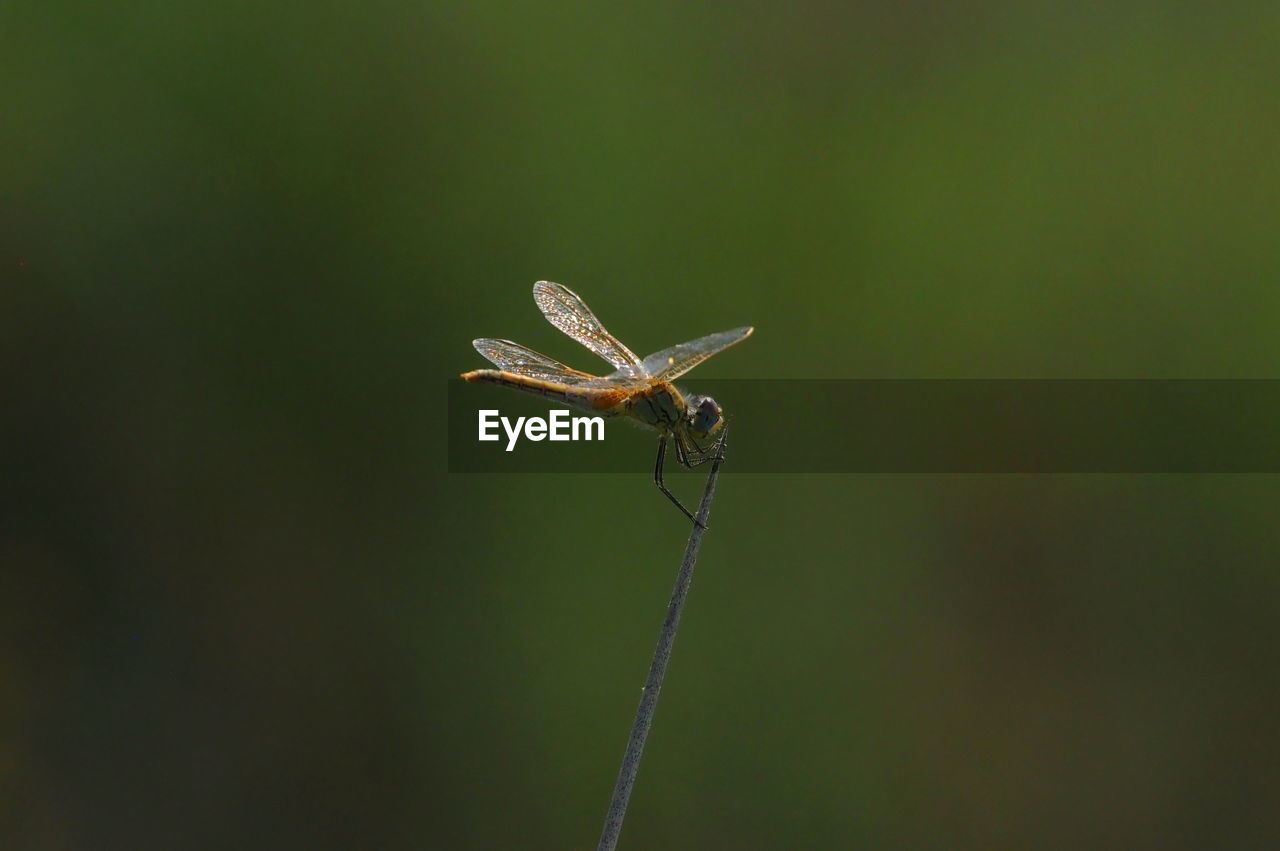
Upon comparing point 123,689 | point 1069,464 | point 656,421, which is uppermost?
point 1069,464

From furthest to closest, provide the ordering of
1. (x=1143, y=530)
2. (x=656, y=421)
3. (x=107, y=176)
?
(x=1143, y=530) → (x=107, y=176) → (x=656, y=421)

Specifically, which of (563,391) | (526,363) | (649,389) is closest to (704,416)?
(649,389)

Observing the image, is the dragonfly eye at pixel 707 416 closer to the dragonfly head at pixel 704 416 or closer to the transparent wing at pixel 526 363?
the dragonfly head at pixel 704 416

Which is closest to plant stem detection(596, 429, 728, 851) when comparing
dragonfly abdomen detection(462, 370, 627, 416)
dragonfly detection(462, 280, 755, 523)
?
dragonfly detection(462, 280, 755, 523)

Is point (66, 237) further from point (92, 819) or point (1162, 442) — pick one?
point (1162, 442)

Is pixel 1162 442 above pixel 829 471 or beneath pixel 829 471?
above

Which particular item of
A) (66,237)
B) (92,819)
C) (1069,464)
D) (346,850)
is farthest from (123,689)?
(1069,464)
